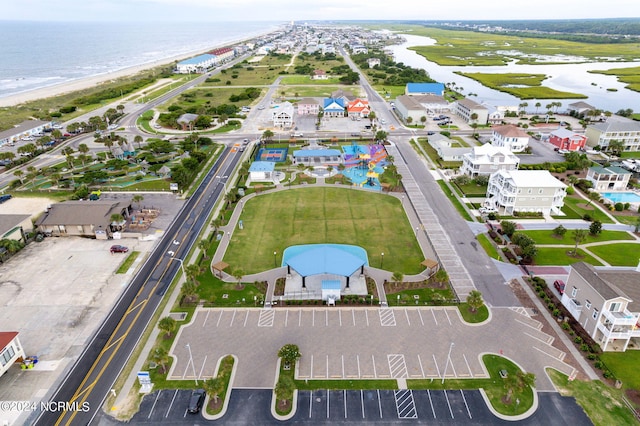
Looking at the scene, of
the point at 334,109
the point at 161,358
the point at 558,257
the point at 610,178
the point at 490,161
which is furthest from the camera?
the point at 334,109

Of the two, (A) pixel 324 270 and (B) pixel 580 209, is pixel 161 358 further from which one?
(B) pixel 580 209

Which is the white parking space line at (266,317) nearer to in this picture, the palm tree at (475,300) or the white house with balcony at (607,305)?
the palm tree at (475,300)

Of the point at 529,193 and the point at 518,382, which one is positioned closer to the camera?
the point at 518,382

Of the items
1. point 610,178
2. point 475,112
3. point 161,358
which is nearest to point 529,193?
point 610,178

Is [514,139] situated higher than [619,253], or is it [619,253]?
[514,139]

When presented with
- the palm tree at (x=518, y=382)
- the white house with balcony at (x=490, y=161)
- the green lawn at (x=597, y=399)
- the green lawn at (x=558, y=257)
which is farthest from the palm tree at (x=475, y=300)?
the white house with balcony at (x=490, y=161)
